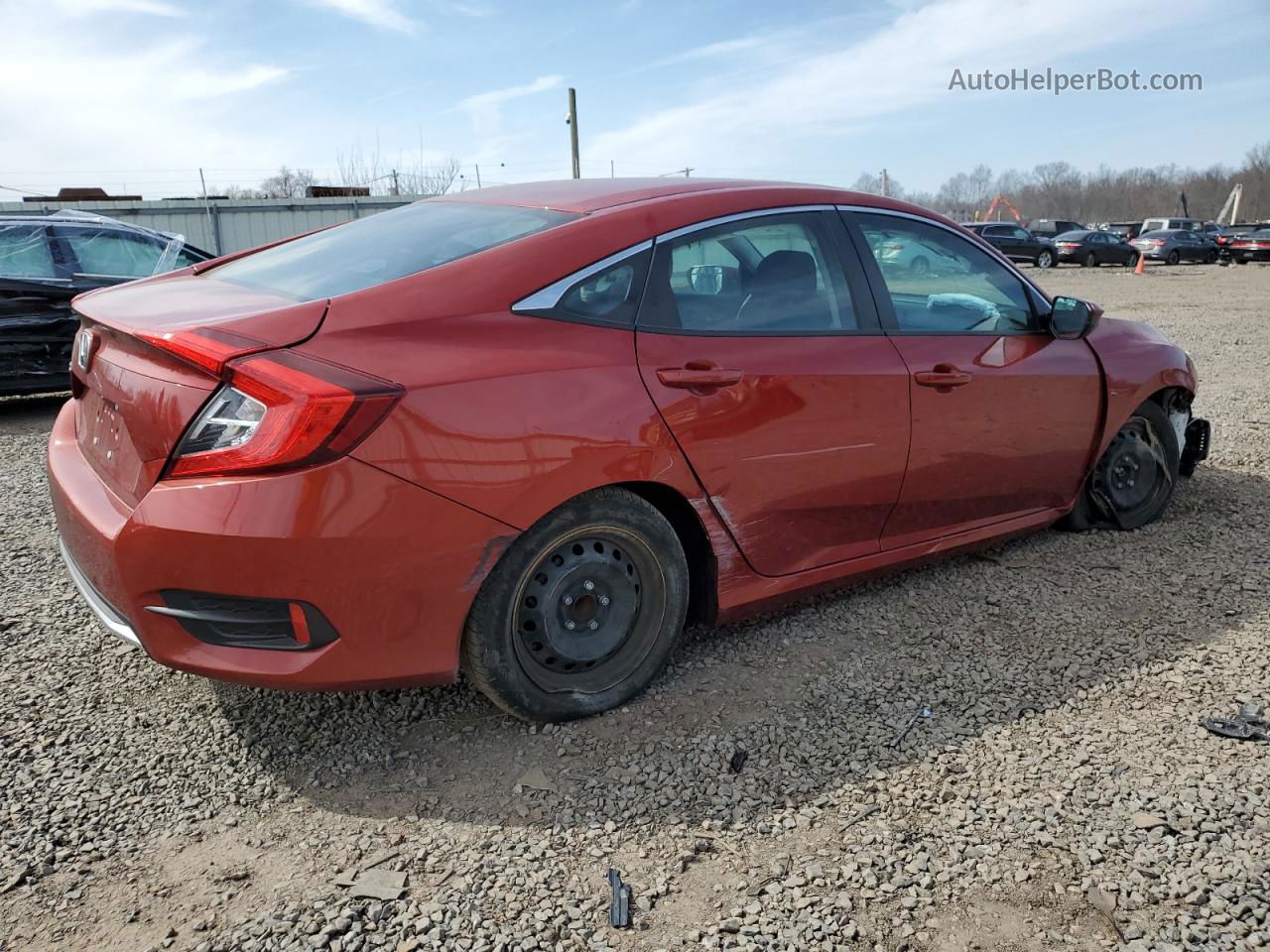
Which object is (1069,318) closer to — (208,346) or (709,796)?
(709,796)

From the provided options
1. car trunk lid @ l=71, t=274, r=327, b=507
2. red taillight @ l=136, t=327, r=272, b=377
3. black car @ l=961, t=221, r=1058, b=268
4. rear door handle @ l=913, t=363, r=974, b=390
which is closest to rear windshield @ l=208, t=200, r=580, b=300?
car trunk lid @ l=71, t=274, r=327, b=507

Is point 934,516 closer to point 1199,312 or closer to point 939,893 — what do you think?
point 939,893

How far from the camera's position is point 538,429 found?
2.52 meters

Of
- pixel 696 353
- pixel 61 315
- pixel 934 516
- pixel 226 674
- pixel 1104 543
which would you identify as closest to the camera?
pixel 226 674

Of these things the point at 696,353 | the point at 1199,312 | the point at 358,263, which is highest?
the point at 358,263

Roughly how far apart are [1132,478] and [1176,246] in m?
35.5

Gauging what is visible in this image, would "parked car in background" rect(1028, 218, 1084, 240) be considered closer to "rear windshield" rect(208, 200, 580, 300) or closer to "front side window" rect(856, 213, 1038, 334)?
"front side window" rect(856, 213, 1038, 334)

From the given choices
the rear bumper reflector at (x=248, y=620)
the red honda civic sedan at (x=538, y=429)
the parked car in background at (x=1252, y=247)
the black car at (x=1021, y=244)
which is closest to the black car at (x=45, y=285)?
the red honda civic sedan at (x=538, y=429)

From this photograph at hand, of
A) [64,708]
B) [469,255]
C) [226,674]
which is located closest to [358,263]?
[469,255]

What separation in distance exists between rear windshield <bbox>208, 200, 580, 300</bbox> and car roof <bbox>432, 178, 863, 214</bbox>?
0.08 m

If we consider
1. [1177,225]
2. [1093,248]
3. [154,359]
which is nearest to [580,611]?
[154,359]

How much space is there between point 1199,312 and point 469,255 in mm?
16751

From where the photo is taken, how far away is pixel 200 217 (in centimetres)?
2317

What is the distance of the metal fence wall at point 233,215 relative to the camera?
74.2 ft
